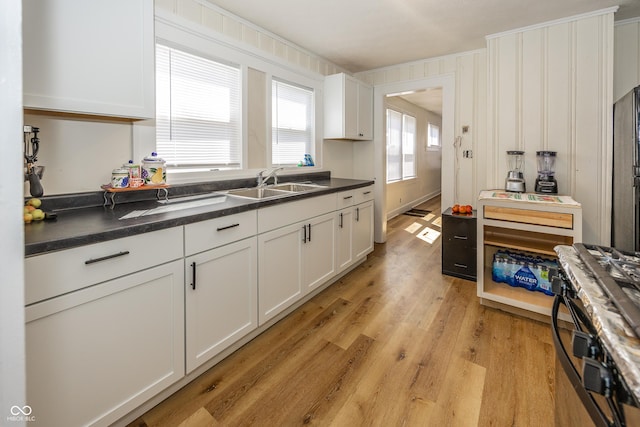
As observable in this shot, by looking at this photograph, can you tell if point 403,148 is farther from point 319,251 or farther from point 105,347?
point 105,347

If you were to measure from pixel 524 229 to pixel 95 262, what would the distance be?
8.66ft

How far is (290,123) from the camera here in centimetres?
333

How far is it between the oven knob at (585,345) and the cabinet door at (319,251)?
6.50 feet

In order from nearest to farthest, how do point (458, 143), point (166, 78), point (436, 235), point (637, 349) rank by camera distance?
point (637, 349) → point (166, 78) → point (458, 143) → point (436, 235)

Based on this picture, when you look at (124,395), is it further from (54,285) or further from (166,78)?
(166,78)

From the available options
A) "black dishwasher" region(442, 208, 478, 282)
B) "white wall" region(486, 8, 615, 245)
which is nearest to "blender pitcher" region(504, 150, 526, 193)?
"white wall" region(486, 8, 615, 245)

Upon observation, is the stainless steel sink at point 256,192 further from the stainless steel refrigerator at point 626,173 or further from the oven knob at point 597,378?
the stainless steel refrigerator at point 626,173

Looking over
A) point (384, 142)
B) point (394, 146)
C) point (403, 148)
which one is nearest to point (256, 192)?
point (384, 142)

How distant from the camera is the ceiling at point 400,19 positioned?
248cm

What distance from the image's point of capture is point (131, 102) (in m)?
1.65

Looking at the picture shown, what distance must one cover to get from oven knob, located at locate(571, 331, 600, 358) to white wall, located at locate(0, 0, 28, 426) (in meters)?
1.43

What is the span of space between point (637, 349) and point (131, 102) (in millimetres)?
2037

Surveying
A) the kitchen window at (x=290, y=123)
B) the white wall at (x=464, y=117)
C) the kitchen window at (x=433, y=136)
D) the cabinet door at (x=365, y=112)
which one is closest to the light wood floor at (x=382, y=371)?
the white wall at (x=464, y=117)

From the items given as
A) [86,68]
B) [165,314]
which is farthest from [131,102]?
[165,314]
